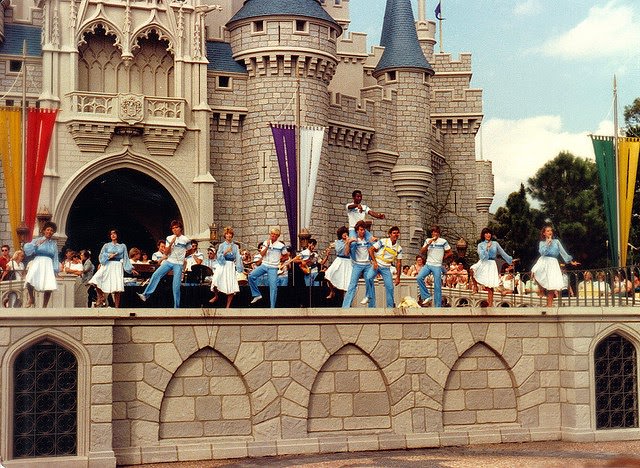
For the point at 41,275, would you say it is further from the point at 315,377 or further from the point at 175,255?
the point at 315,377

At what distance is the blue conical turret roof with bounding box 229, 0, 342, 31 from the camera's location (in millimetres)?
35812

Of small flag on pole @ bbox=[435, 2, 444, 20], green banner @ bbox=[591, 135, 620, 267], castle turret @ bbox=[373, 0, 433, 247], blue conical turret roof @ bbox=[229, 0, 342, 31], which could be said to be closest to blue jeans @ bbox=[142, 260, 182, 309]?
green banner @ bbox=[591, 135, 620, 267]

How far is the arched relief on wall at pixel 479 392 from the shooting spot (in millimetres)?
19000

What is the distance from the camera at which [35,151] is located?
87.5 feet

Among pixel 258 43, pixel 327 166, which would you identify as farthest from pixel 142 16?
pixel 327 166

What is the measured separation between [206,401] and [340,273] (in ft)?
12.4

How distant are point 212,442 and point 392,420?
2.93 meters

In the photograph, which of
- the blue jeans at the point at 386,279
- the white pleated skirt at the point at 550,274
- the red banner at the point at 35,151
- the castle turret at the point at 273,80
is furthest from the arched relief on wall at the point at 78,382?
the castle turret at the point at 273,80

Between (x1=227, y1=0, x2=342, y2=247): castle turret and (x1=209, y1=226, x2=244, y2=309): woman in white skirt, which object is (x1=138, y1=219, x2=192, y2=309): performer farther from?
(x1=227, y1=0, x2=342, y2=247): castle turret

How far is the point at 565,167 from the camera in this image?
56.2 meters

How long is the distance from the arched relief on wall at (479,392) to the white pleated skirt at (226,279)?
3.80 metres

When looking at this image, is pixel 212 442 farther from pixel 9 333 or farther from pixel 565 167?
pixel 565 167

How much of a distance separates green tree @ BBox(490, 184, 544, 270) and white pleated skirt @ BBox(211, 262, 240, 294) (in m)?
34.6

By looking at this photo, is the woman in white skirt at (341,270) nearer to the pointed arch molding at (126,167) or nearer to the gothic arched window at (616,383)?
the gothic arched window at (616,383)
